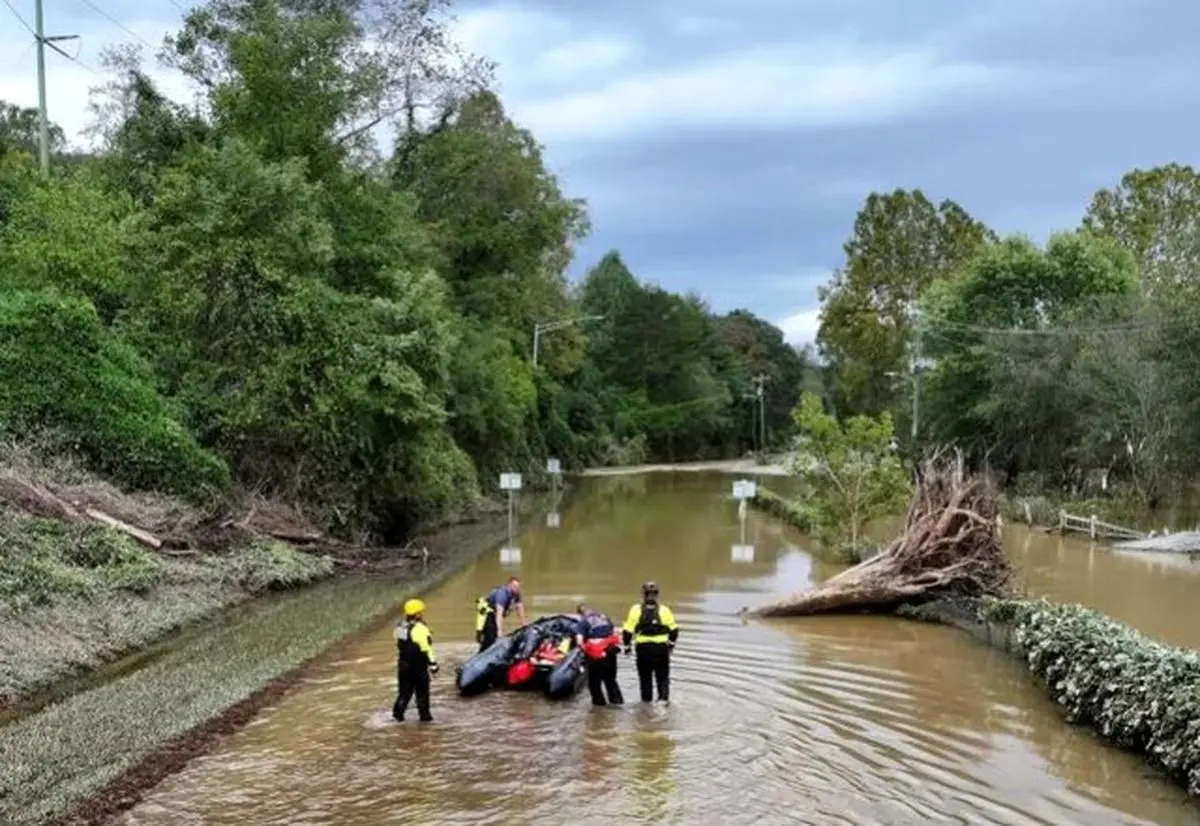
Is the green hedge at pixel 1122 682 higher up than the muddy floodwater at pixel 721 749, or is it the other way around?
the green hedge at pixel 1122 682

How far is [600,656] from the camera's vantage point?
13914 millimetres

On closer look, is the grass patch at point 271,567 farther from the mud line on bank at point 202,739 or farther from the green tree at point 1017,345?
the green tree at point 1017,345

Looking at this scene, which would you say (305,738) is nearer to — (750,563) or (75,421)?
(75,421)

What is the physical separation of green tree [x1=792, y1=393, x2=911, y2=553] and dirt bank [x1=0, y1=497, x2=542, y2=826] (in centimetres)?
1368

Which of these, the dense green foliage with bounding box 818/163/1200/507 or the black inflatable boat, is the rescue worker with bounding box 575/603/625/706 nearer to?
the black inflatable boat

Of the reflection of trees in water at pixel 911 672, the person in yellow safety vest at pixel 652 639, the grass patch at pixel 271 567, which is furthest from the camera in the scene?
the grass patch at pixel 271 567

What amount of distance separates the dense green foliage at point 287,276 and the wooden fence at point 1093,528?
63.4 ft

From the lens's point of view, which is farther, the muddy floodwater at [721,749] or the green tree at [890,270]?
the green tree at [890,270]

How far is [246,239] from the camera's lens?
2805 centimetres

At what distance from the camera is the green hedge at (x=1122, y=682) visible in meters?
11.1

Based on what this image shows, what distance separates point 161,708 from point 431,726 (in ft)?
10.1

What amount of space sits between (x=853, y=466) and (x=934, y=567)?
9.16 m

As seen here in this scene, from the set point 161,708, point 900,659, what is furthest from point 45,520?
point 900,659

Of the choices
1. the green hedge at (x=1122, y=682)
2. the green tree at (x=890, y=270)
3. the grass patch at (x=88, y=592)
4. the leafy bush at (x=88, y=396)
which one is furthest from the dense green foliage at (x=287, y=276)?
the green tree at (x=890, y=270)
